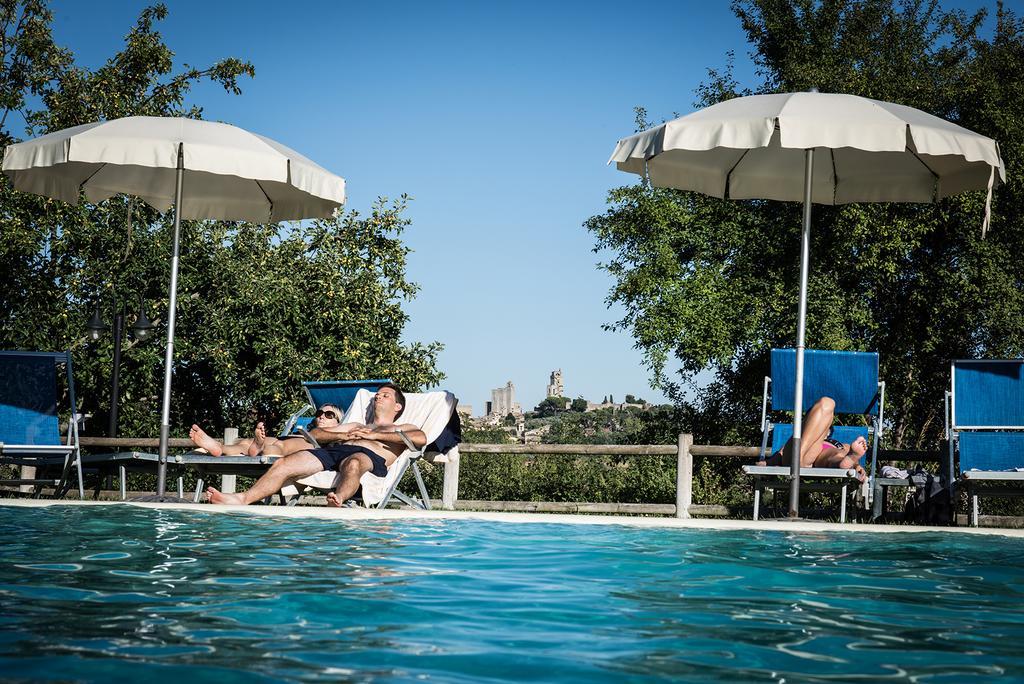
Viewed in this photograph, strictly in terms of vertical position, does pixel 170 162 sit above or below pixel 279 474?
above

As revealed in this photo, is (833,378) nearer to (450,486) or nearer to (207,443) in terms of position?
(450,486)

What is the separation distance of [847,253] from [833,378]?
25.3 ft

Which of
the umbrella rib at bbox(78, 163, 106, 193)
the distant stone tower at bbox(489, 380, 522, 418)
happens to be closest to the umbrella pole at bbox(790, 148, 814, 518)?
the umbrella rib at bbox(78, 163, 106, 193)

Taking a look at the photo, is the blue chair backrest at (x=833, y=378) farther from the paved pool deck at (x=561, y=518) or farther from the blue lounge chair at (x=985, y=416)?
the paved pool deck at (x=561, y=518)

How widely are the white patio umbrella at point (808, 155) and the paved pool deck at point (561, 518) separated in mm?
581

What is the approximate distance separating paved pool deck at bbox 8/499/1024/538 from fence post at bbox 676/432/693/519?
254 centimetres

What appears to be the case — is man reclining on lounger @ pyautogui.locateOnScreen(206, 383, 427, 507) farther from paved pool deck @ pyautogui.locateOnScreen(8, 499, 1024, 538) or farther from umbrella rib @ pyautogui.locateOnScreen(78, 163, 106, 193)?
umbrella rib @ pyautogui.locateOnScreen(78, 163, 106, 193)

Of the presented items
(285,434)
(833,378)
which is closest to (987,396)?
(833,378)

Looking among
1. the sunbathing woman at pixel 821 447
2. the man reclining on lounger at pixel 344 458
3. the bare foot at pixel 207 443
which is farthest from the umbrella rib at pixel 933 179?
the bare foot at pixel 207 443

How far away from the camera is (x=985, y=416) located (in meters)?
7.46

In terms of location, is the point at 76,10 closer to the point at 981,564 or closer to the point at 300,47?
the point at 300,47

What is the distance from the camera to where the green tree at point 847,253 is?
46.5 ft

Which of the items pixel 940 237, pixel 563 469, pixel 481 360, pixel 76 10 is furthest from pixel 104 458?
pixel 481 360

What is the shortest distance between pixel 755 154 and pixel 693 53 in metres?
11.0
